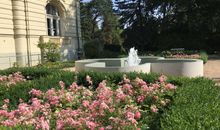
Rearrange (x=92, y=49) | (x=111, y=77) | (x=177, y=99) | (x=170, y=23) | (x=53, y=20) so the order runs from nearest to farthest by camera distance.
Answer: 1. (x=177, y=99)
2. (x=111, y=77)
3. (x=53, y=20)
4. (x=92, y=49)
5. (x=170, y=23)

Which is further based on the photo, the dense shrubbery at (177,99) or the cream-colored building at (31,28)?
the cream-colored building at (31,28)

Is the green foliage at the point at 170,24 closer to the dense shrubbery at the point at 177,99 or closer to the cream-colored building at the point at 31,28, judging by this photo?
the cream-colored building at the point at 31,28

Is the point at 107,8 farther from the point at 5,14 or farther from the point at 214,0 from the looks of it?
the point at 5,14

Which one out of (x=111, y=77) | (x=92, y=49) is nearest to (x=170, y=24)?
(x=92, y=49)

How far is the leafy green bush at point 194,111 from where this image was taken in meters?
4.08

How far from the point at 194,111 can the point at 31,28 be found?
22830 mm

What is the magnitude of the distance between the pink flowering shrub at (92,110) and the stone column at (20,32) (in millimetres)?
18149

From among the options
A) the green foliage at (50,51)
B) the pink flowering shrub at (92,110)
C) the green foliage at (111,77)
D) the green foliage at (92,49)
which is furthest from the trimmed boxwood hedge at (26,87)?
the green foliage at (92,49)

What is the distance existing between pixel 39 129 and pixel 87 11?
66.6 m

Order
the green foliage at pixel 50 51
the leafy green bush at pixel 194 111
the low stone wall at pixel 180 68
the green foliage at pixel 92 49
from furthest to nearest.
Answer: the green foliage at pixel 92 49 → the green foliage at pixel 50 51 → the low stone wall at pixel 180 68 → the leafy green bush at pixel 194 111

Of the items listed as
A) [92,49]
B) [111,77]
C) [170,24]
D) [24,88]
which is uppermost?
[170,24]

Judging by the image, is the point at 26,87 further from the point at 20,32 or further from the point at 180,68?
the point at 20,32

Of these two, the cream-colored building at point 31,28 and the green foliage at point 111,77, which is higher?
the cream-colored building at point 31,28

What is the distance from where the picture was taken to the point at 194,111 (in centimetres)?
471
